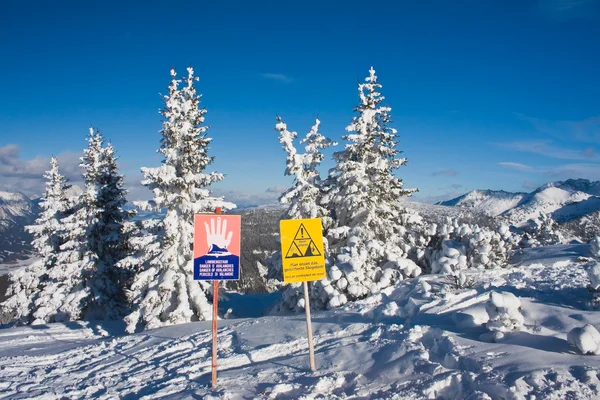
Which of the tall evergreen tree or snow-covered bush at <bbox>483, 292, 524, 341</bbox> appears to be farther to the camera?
the tall evergreen tree

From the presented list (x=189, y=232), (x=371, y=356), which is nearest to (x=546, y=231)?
(x=189, y=232)

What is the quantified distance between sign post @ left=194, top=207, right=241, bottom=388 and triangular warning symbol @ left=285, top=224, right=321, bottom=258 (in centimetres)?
112

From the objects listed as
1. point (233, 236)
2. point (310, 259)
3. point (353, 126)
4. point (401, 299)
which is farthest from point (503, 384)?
point (353, 126)

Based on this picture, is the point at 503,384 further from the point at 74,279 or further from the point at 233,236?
the point at 74,279

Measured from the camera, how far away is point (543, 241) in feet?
102

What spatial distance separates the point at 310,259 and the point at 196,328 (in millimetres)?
7052

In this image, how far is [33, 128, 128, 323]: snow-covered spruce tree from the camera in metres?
20.7

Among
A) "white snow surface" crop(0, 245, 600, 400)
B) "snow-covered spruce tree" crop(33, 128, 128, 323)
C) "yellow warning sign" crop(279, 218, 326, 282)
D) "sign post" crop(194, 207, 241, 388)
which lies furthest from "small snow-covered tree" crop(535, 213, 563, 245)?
"snow-covered spruce tree" crop(33, 128, 128, 323)

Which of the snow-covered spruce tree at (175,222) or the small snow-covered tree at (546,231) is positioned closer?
the snow-covered spruce tree at (175,222)

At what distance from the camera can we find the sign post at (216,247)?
743cm

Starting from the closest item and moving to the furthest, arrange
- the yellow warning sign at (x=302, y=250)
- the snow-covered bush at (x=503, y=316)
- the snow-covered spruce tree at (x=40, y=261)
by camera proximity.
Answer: the snow-covered bush at (x=503, y=316) < the yellow warning sign at (x=302, y=250) < the snow-covered spruce tree at (x=40, y=261)

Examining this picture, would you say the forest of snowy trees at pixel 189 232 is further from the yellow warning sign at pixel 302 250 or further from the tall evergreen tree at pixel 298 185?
the yellow warning sign at pixel 302 250

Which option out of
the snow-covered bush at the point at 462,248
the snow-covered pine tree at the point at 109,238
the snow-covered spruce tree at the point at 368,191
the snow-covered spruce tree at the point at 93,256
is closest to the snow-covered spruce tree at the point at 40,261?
the snow-covered spruce tree at the point at 93,256

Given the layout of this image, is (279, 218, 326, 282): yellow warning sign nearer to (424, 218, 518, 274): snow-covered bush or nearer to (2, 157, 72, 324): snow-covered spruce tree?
(424, 218, 518, 274): snow-covered bush
